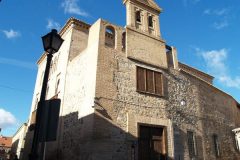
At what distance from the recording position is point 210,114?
17281mm

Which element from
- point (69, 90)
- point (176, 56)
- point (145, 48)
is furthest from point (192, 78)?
point (69, 90)

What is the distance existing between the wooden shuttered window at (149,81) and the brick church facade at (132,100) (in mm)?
59

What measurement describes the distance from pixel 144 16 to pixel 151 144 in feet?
26.7

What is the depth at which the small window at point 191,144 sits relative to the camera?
14.2 meters

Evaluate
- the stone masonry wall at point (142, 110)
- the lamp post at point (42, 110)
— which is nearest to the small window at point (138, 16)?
the stone masonry wall at point (142, 110)

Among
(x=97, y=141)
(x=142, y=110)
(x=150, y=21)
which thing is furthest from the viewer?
(x=150, y=21)

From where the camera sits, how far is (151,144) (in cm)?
1238

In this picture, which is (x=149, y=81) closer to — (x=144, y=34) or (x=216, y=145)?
(x=144, y=34)

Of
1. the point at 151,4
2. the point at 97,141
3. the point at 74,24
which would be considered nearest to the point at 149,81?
the point at 97,141

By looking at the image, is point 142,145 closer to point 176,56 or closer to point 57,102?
point 176,56

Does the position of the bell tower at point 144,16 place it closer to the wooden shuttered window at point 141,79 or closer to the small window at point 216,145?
the wooden shuttered window at point 141,79

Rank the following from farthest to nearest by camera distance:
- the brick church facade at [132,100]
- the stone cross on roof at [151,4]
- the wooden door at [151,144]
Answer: the stone cross on roof at [151,4]
the wooden door at [151,144]
the brick church facade at [132,100]

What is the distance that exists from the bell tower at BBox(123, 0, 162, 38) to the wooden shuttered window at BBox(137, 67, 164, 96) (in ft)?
9.23

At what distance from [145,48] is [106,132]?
19.5 ft
